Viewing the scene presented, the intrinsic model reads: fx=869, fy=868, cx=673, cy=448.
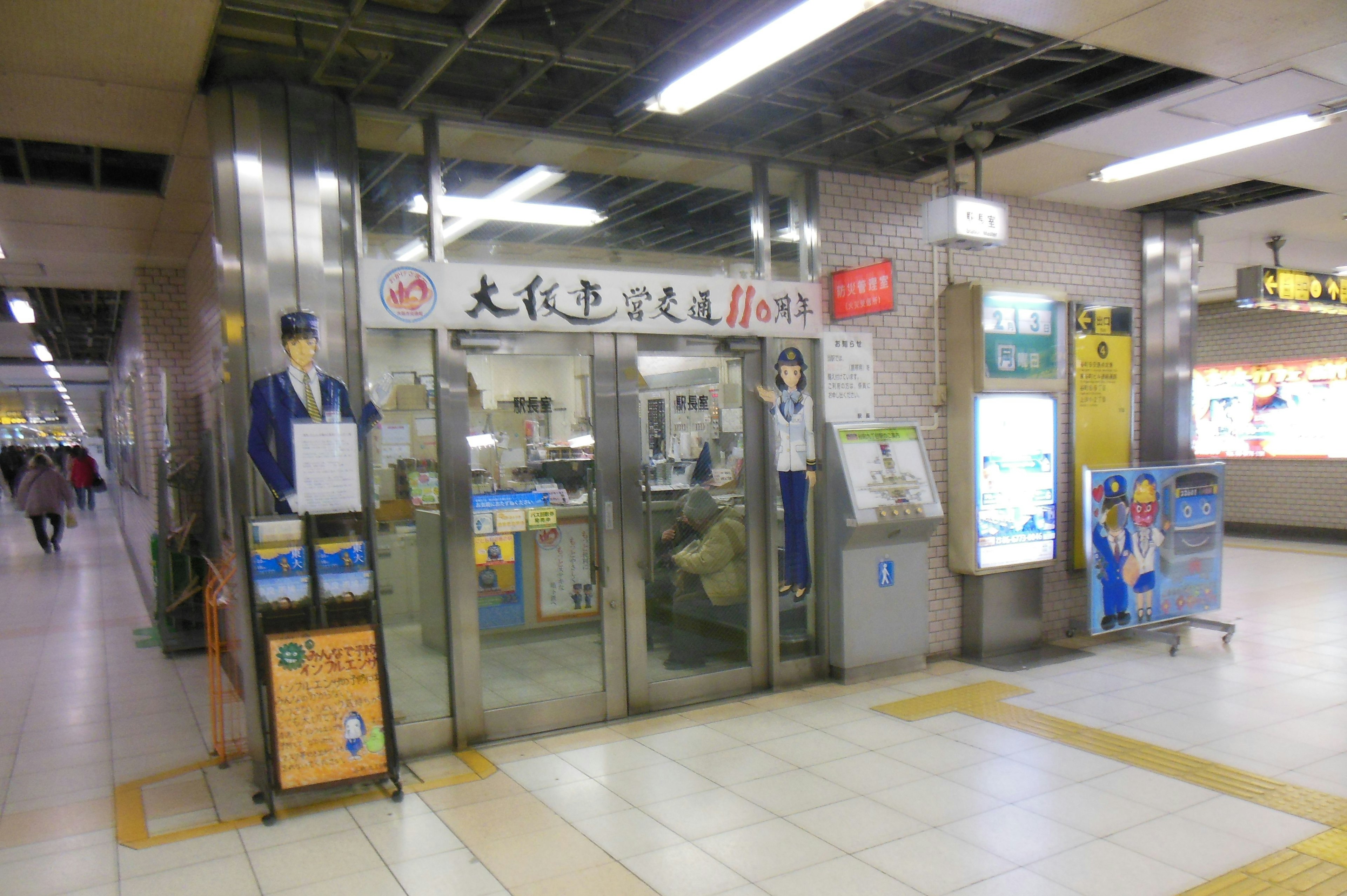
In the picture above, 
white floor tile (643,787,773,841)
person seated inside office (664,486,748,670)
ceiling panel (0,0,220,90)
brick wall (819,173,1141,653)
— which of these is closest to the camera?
ceiling panel (0,0,220,90)

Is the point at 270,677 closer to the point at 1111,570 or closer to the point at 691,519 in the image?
the point at 691,519

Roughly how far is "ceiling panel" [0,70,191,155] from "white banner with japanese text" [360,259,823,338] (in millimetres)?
1224

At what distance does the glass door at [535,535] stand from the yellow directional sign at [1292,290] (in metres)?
5.88

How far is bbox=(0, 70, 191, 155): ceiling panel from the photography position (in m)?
3.91

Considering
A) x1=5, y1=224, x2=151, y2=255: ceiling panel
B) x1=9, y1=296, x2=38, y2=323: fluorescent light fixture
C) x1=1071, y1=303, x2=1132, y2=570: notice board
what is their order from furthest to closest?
1. x1=9, y1=296, x2=38, y2=323: fluorescent light fixture
2. x1=1071, y1=303, x2=1132, y2=570: notice board
3. x1=5, y1=224, x2=151, y2=255: ceiling panel

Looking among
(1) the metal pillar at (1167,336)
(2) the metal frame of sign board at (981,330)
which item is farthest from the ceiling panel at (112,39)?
(1) the metal pillar at (1167,336)

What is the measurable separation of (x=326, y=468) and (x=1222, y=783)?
4316mm

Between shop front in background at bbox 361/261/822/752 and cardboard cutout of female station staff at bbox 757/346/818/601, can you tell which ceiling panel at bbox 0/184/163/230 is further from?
cardboard cutout of female station staff at bbox 757/346/818/601

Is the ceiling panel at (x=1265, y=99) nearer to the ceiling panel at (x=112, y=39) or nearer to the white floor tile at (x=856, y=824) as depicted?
the white floor tile at (x=856, y=824)

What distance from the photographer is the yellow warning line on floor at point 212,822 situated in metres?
3.60

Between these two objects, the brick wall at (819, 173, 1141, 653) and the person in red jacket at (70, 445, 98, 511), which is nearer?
the brick wall at (819, 173, 1141, 653)

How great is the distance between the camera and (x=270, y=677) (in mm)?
3693

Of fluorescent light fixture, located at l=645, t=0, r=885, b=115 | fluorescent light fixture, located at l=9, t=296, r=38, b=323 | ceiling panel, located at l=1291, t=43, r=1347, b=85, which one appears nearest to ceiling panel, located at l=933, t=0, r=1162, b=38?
fluorescent light fixture, located at l=645, t=0, r=885, b=115

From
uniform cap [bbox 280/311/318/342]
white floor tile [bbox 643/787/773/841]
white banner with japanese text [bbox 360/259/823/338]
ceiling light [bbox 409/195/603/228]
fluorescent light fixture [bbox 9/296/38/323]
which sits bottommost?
white floor tile [bbox 643/787/773/841]
